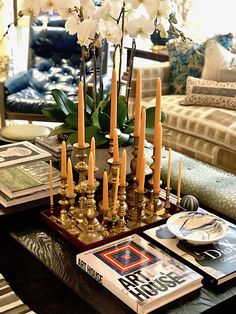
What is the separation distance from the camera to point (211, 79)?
10.6 ft

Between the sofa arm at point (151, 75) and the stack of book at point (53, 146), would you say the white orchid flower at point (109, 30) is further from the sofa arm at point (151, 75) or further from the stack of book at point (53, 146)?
the sofa arm at point (151, 75)

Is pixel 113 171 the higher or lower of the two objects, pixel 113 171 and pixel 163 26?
the lower

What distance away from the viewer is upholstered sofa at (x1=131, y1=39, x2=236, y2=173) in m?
2.81

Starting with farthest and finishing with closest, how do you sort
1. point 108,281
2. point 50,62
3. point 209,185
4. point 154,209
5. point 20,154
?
point 50,62, point 209,185, point 20,154, point 154,209, point 108,281

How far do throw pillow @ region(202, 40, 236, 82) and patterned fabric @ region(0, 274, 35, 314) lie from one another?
230cm

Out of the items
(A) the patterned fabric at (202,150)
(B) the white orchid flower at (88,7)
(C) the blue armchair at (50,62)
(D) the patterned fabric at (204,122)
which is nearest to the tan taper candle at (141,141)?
(B) the white orchid flower at (88,7)

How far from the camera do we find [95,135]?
5.30ft

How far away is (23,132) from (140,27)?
49.7 inches

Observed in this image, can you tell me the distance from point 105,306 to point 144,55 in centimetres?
318

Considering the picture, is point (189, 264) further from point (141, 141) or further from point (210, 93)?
point (210, 93)

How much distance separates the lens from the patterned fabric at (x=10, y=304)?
1224 mm

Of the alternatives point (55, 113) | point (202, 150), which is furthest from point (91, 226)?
point (202, 150)

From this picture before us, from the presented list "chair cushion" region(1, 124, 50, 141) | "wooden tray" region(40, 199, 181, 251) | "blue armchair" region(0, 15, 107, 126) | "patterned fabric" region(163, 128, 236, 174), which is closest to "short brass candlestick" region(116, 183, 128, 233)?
"wooden tray" region(40, 199, 181, 251)

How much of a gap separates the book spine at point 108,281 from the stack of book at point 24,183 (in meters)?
0.38
